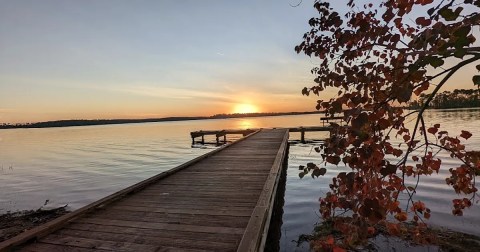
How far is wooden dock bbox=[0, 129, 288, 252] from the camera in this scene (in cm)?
441

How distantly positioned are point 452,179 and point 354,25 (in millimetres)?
2171

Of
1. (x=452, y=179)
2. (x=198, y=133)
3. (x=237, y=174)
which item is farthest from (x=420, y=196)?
(x=198, y=133)

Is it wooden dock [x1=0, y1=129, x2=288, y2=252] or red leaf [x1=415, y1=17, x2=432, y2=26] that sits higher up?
red leaf [x1=415, y1=17, x2=432, y2=26]

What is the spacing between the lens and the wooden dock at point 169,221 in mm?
4406

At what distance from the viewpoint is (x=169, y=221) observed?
5352 mm

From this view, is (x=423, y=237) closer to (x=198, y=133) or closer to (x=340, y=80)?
(x=340, y=80)

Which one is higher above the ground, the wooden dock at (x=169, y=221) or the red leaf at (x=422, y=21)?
the red leaf at (x=422, y=21)

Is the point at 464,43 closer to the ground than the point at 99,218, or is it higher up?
higher up

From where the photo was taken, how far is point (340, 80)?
2945mm

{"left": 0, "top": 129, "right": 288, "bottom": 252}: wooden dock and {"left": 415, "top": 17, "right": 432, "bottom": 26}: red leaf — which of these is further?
{"left": 0, "top": 129, "right": 288, "bottom": 252}: wooden dock

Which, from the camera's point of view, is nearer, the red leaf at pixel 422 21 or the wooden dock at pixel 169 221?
the red leaf at pixel 422 21

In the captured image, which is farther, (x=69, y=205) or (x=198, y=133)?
(x=198, y=133)

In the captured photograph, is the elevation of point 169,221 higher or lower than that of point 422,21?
lower

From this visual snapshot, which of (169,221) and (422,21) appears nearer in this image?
(422,21)
